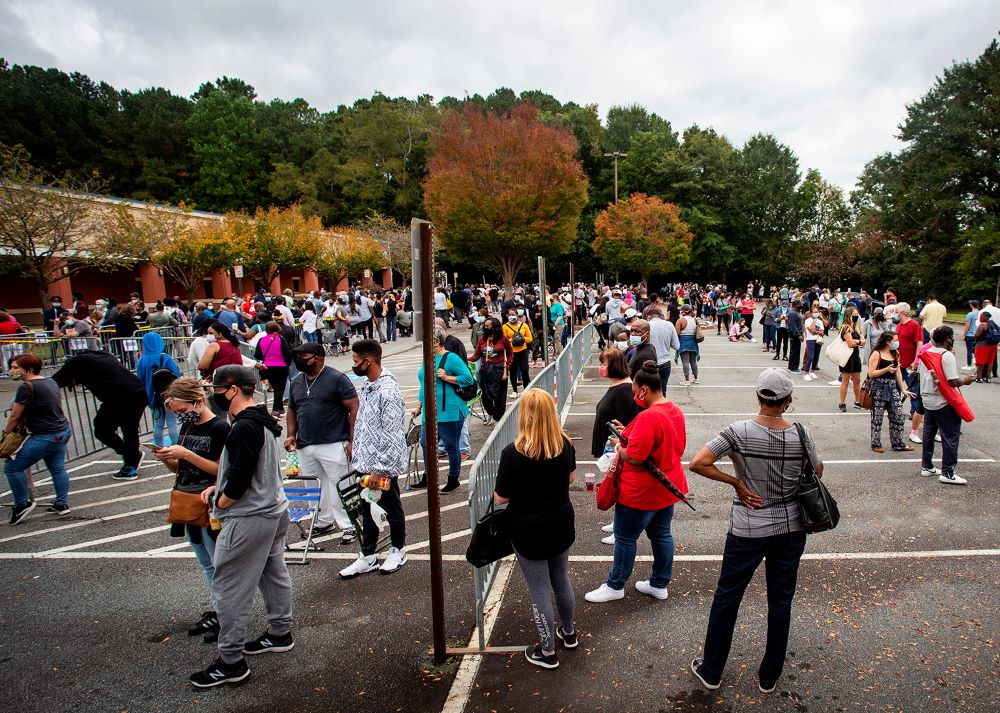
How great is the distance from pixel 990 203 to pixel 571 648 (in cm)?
4071

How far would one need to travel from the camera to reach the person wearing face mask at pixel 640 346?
7582 mm

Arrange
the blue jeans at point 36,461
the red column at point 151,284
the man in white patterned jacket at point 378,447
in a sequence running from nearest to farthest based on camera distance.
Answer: the man in white patterned jacket at point 378,447 < the blue jeans at point 36,461 < the red column at point 151,284

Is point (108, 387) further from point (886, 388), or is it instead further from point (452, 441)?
point (886, 388)

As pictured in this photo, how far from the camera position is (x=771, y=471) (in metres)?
3.23

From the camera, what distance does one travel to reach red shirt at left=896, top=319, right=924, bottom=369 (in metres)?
8.84

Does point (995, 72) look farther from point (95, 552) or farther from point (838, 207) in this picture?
point (95, 552)

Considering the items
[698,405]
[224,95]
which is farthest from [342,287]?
[698,405]

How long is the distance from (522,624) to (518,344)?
297 inches

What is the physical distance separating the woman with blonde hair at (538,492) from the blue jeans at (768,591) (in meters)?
0.91

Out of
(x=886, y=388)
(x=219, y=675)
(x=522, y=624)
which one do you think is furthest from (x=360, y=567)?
(x=886, y=388)

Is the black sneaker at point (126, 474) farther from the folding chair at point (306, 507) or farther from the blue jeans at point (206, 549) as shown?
the blue jeans at point (206, 549)

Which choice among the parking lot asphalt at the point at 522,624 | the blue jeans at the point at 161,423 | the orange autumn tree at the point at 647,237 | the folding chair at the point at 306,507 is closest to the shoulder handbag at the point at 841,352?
the parking lot asphalt at the point at 522,624

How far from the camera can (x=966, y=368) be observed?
14430mm

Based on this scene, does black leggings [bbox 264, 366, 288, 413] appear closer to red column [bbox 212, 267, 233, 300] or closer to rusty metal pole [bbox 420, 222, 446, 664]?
rusty metal pole [bbox 420, 222, 446, 664]
